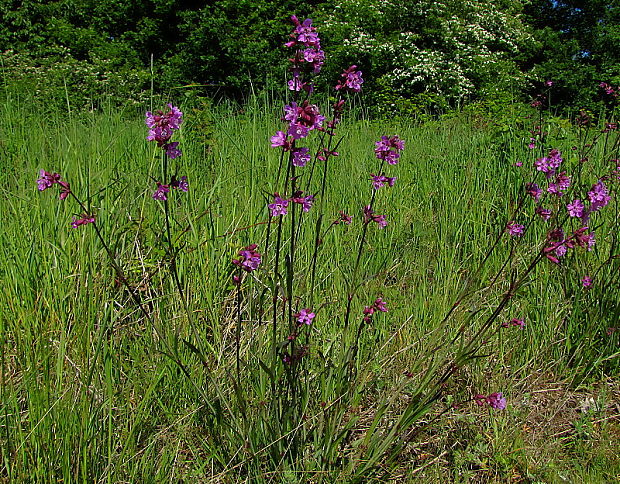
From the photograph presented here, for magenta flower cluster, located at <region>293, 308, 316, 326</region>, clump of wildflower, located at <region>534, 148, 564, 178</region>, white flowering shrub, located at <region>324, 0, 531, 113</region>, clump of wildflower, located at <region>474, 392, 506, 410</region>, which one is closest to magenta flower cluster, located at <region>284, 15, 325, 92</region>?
magenta flower cluster, located at <region>293, 308, 316, 326</region>

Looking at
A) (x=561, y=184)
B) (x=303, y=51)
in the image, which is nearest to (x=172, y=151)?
(x=303, y=51)

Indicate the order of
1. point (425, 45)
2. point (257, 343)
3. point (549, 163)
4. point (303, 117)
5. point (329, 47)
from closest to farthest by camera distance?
point (303, 117), point (257, 343), point (549, 163), point (329, 47), point (425, 45)

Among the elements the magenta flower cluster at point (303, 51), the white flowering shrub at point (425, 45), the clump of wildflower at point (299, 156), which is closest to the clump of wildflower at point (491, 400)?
the clump of wildflower at point (299, 156)

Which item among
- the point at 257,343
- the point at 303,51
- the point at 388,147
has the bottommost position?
the point at 257,343

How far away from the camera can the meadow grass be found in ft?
4.92

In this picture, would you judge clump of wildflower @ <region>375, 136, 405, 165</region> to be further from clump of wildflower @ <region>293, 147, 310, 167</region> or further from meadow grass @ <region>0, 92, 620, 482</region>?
meadow grass @ <region>0, 92, 620, 482</region>

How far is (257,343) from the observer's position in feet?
6.10

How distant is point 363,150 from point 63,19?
1580 centimetres

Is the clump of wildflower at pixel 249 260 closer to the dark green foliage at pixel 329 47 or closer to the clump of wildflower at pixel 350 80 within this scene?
the clump of wildflower at pixel 350 80

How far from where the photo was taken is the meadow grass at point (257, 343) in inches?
59.1

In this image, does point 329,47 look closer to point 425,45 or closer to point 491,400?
point 425,45

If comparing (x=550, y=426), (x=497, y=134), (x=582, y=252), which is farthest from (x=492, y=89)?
(x=550, y=426)

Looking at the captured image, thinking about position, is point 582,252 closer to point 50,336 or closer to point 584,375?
point 584,375

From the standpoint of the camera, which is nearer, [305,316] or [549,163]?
Answer: [305,316]
